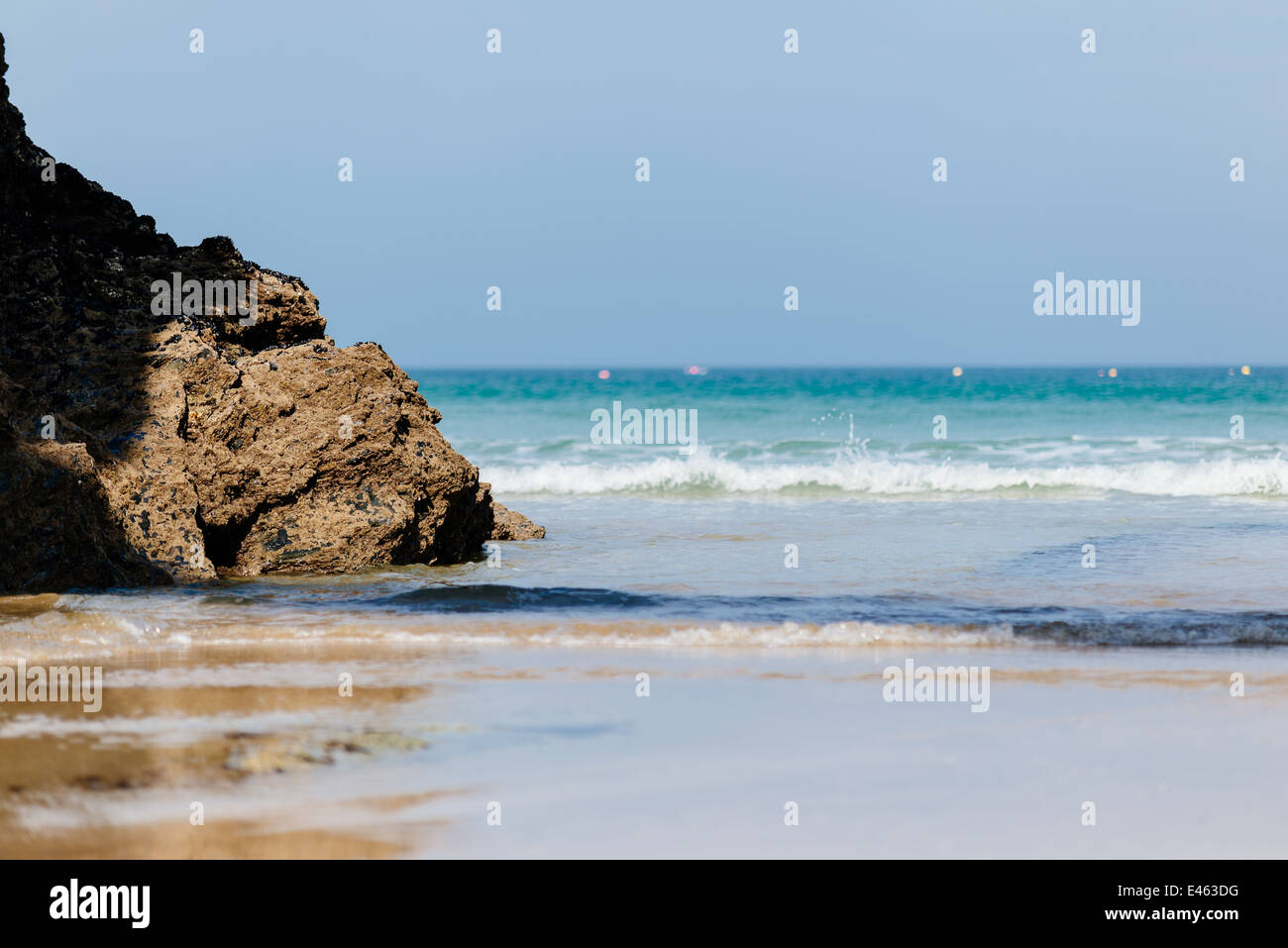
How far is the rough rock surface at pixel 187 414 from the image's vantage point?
7.97 meters

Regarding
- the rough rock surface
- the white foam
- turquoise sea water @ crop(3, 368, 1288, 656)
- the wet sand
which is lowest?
the wet sand

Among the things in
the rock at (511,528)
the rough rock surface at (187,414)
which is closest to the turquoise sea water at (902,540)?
the rock at (511,528)

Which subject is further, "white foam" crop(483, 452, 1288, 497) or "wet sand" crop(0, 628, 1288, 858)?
"white foam" crop(483, 452, 1288, 497)

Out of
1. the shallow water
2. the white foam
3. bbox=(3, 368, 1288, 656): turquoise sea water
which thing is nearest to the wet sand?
the shallow water

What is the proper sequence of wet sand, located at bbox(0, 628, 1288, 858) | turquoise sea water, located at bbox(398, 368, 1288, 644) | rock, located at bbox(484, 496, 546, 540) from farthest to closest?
rock, located at bbox(484, 496, 546, 540) < turquoise sea water, located at bbox(398, 368, 1288, 644) < wet sand, located at bbox(0, 628, 1288, 858)

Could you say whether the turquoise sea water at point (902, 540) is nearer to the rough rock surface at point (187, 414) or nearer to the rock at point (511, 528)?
the rock at point (511, 528)

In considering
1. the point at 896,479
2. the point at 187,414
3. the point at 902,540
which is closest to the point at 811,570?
the point at 902,540

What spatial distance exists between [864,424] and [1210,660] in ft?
91.8

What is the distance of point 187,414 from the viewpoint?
334 inches

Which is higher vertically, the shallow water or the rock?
the rock

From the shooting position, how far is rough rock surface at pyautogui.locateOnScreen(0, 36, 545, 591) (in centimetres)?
797

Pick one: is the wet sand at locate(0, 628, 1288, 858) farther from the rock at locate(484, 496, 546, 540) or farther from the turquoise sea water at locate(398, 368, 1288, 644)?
the rock at locate(484, 496, 546, 540)

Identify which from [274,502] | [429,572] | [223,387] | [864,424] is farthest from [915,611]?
[864,424]

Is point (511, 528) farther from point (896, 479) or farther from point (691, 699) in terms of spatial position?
point (896, 479)
